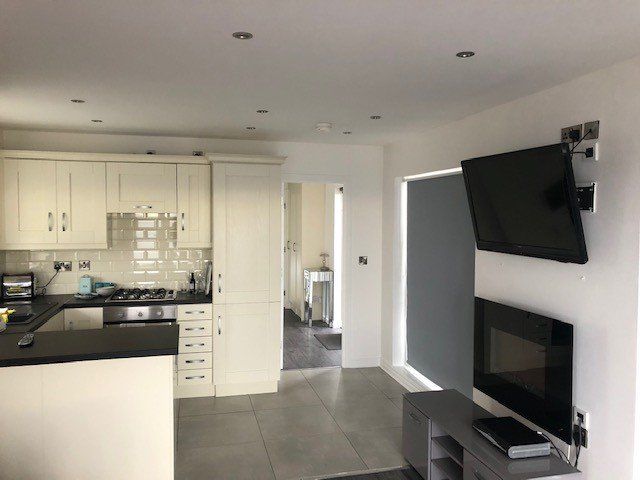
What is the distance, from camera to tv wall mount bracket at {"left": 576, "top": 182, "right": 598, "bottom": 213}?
271cm

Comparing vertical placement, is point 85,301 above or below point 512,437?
above

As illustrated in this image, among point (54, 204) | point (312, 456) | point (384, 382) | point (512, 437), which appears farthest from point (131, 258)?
point (512, 437)

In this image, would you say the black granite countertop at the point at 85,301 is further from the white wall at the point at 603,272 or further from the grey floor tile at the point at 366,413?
the white wall at the point at 603,272

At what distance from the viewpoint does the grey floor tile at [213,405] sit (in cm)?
449

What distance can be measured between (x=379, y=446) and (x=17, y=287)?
3.47 m

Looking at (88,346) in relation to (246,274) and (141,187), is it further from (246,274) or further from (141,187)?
(141,187)

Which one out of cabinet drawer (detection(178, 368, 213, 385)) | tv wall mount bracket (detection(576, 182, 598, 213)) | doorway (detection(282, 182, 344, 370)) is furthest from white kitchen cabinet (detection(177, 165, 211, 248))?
tv wall mount bracket (detection(576, 182, 598, 213))

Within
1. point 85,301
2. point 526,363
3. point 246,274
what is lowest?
point 526,363

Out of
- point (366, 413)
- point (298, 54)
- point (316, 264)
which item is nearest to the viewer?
point (298, 54)

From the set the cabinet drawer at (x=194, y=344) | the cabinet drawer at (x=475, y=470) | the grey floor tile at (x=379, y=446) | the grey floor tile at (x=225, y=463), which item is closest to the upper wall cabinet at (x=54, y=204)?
the cabinet drawer at (x=194, y=344)

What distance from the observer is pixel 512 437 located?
282 cm

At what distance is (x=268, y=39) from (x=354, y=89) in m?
0.98

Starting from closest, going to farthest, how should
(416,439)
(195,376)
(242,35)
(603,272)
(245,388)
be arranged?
(242,35) < (603,272) < (416,439) < (195,376) < (245,388)

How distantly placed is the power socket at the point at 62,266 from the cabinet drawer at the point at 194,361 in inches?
55.7
